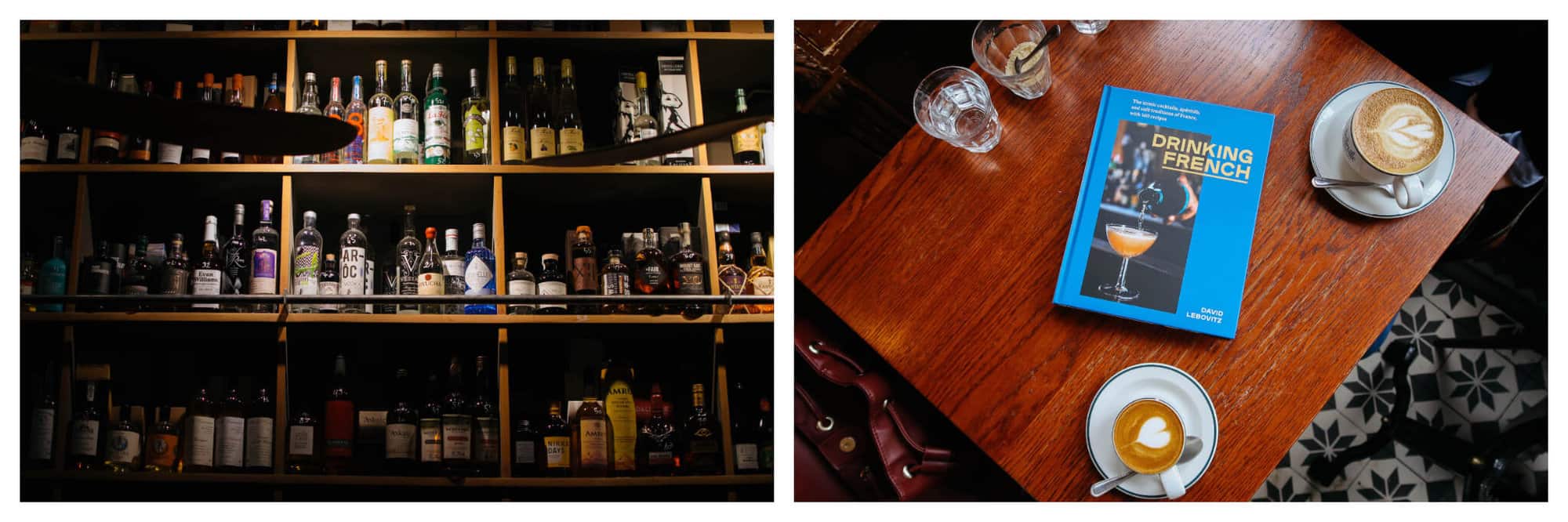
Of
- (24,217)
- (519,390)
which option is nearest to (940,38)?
(519,390)

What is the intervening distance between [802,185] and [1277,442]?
83 centimetres

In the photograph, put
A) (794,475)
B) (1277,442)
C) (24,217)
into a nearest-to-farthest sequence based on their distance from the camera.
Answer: (1277,442) < (794,475) < (24,217)

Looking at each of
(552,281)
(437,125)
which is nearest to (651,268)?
(552,281)

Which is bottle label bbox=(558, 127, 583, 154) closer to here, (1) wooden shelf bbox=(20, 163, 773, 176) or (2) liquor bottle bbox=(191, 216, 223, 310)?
(1) wooden shelf bbox=(20, 163, 773, 176)

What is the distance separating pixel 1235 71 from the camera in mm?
1438

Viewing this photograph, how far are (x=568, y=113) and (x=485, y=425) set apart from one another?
648 mm

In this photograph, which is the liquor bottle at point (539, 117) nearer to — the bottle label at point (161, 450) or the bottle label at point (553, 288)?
the bottle label at point (553, 288)

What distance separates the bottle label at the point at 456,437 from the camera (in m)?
1.70

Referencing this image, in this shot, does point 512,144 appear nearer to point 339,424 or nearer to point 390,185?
point 390,185

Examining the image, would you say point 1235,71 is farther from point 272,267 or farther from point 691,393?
point 272,267

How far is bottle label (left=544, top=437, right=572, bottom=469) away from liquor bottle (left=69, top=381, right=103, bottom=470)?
30.1 inches

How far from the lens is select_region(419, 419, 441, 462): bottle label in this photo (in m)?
1.71

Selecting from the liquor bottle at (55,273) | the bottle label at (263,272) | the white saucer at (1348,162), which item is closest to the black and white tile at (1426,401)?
the white saucer at (1348,162)

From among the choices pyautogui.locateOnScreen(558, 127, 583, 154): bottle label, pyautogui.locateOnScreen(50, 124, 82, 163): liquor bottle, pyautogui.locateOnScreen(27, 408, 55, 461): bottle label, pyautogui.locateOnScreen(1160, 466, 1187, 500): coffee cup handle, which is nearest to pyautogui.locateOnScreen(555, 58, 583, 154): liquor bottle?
pyautogui.locateOnScreen(558, 127, 583, 154): bottle label
